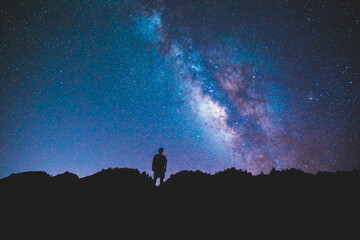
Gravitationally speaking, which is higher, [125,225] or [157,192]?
[157,192]

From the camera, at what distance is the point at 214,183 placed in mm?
8039

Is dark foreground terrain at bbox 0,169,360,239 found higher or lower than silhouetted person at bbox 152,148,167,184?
lower

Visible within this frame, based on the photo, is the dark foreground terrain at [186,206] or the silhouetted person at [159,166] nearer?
the dark foreground terrain at [186,206]

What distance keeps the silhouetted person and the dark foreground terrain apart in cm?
77

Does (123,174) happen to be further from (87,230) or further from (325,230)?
(325,230)

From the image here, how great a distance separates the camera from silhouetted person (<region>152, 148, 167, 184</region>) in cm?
962

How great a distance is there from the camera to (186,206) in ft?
23.8

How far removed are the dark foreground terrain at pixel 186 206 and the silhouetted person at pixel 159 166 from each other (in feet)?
2.53

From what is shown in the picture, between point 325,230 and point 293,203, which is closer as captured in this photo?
point 325,230

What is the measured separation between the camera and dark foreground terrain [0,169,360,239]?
574 centimetres

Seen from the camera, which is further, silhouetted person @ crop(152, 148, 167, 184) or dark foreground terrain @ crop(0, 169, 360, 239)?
silhouetted person @ crop(152, 148, 167, 184)

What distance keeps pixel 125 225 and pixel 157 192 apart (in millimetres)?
2099

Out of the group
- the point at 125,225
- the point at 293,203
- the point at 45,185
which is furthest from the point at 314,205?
the point at 45,185

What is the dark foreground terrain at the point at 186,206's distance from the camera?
5.74m
